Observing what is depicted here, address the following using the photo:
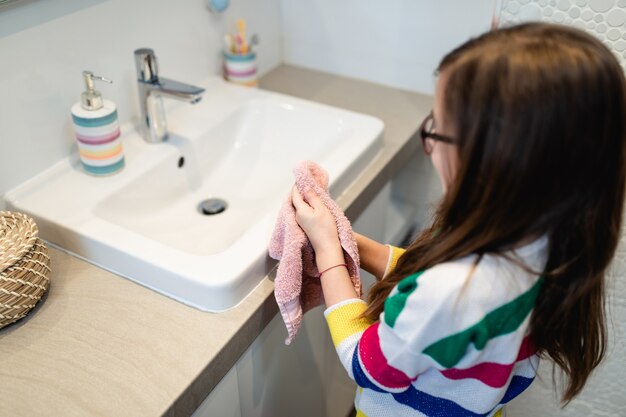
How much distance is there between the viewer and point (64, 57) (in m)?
1.04

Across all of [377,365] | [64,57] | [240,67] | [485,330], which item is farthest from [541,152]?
[240,67]

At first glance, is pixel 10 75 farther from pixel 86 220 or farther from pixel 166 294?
pixel 166 294

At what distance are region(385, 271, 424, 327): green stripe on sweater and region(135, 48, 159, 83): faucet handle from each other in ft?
2.16

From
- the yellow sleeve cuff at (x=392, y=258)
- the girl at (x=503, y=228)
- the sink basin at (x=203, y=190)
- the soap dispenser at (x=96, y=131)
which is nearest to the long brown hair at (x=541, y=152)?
the girl at (x=503, y=228)

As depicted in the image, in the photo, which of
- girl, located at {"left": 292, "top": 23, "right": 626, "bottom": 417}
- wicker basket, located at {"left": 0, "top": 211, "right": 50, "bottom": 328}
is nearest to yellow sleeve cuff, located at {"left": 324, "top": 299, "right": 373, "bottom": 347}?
girl, located at {"left": 292, "top": 23, "right": 626, "bottom": 417}

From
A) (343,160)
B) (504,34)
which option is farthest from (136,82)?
(504,34)

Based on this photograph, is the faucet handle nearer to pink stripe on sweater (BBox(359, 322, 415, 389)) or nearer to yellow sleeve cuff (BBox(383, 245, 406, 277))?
yellow sleeve cuff (BBox(383, 245, 406, 277))

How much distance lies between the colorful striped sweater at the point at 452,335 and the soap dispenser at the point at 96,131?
1.74 ft

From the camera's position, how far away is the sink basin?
878 mm

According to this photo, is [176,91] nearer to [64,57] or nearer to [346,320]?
[64,57]

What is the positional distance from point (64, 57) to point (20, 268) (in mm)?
420

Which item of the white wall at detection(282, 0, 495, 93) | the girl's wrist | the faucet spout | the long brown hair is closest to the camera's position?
the long brown hair

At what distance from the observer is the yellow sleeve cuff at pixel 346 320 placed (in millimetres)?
787

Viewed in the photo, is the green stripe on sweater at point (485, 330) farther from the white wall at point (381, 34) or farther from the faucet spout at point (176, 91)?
the white wall at point (381, 34)
